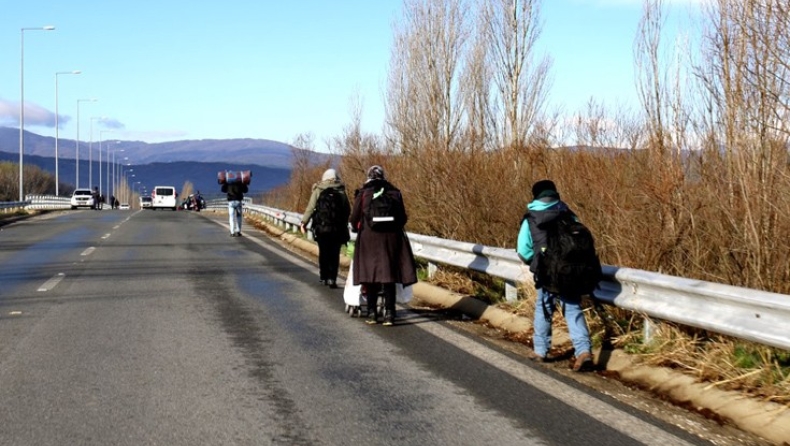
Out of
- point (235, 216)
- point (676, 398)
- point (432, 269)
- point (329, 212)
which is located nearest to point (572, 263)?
point (676, 398)

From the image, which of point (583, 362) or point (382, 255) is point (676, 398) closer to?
point (583, 362)

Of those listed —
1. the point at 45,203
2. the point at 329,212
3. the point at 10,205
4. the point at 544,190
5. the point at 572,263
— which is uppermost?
the point at 544,190

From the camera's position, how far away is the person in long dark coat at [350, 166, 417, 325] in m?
10.3

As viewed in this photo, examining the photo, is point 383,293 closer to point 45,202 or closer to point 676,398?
point 676,398

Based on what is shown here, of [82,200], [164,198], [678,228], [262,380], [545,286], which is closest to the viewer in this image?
[262,380]

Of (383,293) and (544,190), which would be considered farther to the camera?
(383,293)

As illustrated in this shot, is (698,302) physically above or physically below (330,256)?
above

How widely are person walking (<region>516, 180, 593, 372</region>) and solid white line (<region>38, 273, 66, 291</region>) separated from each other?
8068mm

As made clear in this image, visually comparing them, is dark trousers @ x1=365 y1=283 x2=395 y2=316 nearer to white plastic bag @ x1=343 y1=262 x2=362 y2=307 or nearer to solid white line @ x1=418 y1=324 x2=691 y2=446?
white plastic bag @ x1=343 y1=262 x2=362 y2=307

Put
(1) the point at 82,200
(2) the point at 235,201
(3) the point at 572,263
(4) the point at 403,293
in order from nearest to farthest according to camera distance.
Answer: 1. (3) the point at 572,263
2. (4) the point at 403,293
3. (2) the point at 235,201
4. (1) the point at 82,200

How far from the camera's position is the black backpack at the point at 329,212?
1373 cm

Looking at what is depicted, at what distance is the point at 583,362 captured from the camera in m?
7.82

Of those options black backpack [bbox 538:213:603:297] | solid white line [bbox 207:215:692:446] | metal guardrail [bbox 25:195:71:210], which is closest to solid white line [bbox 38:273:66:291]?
solid white line [bbox 207:215:692:446]

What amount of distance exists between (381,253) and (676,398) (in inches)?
164
